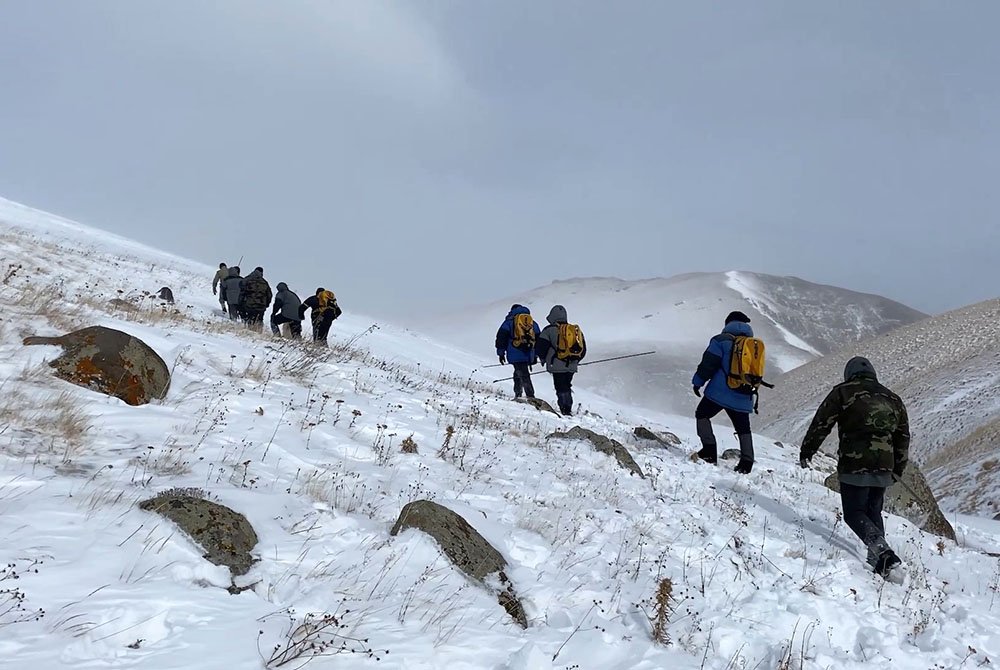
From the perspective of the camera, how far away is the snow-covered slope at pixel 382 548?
3156 millimetres

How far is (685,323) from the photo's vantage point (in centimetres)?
14712

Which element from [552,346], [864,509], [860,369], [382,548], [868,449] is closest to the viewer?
[382,548]

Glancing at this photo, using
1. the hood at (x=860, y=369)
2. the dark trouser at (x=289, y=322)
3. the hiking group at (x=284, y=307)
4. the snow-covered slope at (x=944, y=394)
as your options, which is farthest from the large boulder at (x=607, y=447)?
the snow-covered slope at (x=944, y=394)

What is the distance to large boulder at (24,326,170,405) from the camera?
614 cm

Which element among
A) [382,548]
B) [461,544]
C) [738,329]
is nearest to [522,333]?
[738,329]

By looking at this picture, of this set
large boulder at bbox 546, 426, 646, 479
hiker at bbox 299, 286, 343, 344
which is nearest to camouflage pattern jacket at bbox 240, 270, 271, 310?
hiker at bbox 299, 286, 343, 344

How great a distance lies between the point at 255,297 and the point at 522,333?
8.03 meters

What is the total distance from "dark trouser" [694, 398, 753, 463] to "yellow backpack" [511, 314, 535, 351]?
4855 mm

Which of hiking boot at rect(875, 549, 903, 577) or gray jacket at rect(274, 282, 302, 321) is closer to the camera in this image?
hiking boot at rect(875, 549, 903, 577)

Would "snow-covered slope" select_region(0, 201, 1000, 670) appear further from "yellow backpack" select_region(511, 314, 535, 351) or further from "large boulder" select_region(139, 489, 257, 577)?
"yellow backpack" select_region(511, 314, 535, 351)

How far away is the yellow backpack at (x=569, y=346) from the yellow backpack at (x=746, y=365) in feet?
13.8

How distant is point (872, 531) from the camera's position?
22.0ft

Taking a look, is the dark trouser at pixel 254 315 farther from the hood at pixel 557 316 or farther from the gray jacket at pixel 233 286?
the hood at pixel 557 316

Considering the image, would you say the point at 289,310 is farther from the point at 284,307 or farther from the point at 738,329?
the point at 738,329
